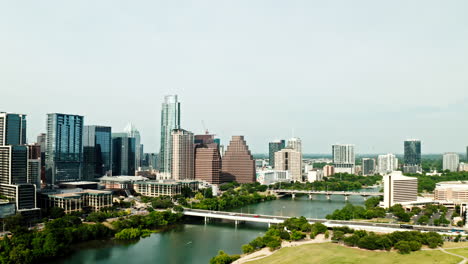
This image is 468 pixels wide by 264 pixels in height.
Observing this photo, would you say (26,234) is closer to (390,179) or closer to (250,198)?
(250,198)

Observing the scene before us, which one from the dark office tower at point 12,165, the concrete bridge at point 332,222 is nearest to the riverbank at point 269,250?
the concrete bridge at point 332,222

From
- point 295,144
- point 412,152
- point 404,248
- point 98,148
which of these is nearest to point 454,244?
point 404,248

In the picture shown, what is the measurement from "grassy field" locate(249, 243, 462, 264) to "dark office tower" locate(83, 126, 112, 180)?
6707cm

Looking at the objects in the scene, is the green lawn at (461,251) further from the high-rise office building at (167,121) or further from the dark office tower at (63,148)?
the high-rise office building at (167,121)

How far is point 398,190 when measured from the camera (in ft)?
211

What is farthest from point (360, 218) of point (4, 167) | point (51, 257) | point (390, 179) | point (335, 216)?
point (4, 167)

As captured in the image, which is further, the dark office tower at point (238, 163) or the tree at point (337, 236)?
the dark office tower at point (238, 163)

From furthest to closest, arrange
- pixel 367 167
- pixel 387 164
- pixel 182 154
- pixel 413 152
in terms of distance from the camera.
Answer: pixel 413 152 < pixel 367 167 < pixel 387 164 < pixel 182 154

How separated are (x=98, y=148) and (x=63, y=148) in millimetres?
24380

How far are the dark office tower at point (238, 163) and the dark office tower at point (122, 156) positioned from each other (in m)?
29.4

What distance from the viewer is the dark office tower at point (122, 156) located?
109938 millimetres

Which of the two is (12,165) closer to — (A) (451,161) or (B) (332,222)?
(B) (332,222)

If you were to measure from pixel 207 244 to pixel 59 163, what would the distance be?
150 ft

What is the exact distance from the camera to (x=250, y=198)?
2943 inches
